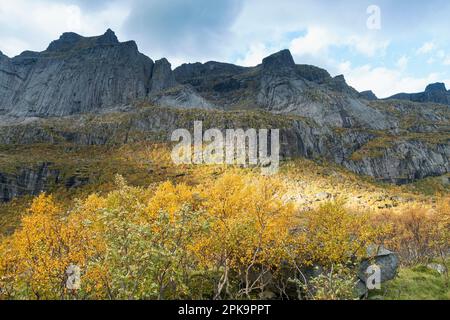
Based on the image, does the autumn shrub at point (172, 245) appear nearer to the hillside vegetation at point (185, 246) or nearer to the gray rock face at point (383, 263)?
the hillside vegetation at point (185, 246)

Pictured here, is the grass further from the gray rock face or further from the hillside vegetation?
the gray rock face

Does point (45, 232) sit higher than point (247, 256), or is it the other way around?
point (45, 232)

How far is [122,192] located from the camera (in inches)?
1134

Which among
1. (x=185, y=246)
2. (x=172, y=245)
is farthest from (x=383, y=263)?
(x=172, y=245)

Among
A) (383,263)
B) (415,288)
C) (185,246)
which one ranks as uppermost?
(185,246)

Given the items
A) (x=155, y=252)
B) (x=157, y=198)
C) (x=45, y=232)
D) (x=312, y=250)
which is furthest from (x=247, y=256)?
(x=45, y=232)

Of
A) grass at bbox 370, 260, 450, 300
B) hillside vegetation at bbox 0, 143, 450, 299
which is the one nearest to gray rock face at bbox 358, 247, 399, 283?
grass at bbox 370, 260, 450, 300

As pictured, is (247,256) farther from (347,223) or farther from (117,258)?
(117,258)

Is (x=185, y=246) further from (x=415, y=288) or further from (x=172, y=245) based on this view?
(x=415, y=288)

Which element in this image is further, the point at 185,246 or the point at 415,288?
the point at 415,288

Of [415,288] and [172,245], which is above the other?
[172,245]

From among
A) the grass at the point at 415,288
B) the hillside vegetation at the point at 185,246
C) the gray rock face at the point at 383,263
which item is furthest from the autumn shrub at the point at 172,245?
the grass at the point at 415,288
